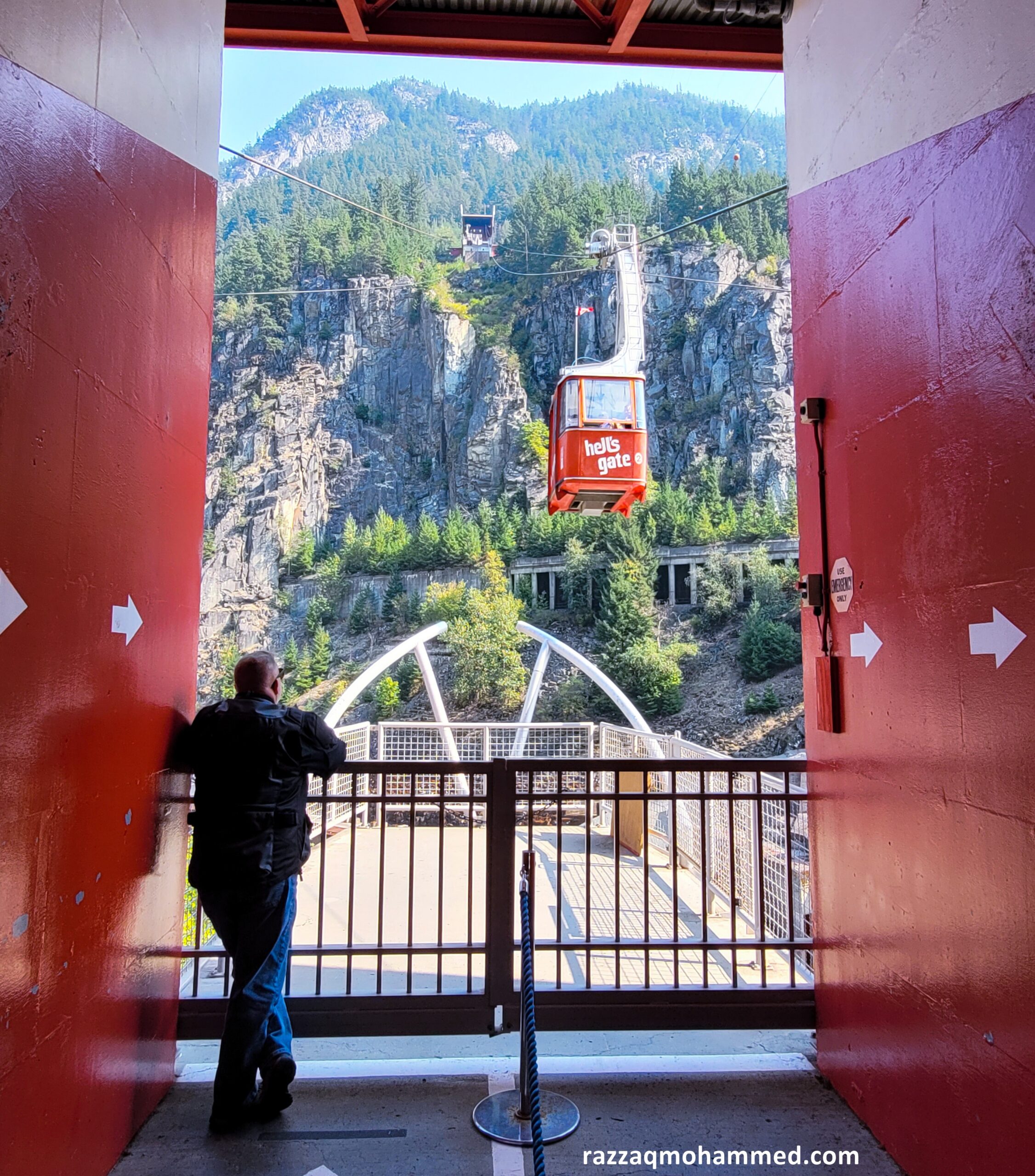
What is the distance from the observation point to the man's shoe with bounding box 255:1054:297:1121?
301cm

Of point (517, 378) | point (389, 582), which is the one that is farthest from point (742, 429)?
point (389, 582)

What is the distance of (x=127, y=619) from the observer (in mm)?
2775

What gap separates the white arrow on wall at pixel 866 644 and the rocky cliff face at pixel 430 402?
51749 millimetres

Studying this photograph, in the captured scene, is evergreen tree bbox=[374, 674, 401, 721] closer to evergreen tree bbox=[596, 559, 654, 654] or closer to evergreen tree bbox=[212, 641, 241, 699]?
evergreen tree bbox=[212, 641, 241, 699]

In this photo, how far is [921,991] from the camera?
2.62 m

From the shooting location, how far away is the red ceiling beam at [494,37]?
4730 mm

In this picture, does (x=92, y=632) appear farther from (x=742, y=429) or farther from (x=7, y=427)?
(x=742, y=429)

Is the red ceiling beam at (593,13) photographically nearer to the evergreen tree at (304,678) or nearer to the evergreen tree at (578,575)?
the evergreen tree at (578,575)

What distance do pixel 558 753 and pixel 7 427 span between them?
13904mm

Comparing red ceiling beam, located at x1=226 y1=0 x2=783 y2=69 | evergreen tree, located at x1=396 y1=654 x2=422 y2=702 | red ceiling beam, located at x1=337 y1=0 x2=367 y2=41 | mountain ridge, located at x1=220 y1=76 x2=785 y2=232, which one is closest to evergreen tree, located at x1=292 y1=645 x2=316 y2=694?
evergreen tree, located at x1=396 y1=654 x2=422 y2=702

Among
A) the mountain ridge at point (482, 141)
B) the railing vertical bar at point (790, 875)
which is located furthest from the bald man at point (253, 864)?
the mountain ridge at point (482, 141)

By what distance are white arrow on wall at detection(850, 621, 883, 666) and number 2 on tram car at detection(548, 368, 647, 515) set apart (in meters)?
11.5

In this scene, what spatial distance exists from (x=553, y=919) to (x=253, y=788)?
13.8 ft

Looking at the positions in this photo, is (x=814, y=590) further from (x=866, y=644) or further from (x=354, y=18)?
(x=354, y=18)
